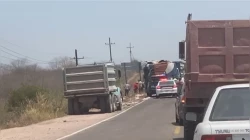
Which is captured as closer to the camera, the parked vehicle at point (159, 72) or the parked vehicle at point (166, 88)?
the parked vehicle at point (166, 88)

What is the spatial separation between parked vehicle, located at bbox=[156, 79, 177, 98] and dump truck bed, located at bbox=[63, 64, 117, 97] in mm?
17598

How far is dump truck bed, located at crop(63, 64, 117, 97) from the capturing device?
32250 mm

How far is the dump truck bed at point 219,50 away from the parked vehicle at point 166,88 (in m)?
36.3

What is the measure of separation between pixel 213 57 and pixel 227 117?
604 cm

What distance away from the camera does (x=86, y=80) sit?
32.6 m

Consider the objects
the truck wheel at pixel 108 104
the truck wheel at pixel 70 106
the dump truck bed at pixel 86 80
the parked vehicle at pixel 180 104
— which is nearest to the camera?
the parked vehicle at pixel 180 104

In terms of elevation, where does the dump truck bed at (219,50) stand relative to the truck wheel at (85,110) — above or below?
above

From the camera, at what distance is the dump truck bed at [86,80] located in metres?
32.2

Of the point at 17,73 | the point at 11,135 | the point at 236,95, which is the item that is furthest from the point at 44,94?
the point at 17,73

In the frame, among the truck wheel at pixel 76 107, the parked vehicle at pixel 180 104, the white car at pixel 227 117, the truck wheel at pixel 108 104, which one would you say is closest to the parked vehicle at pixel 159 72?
the truck wheel at pixel 76 107

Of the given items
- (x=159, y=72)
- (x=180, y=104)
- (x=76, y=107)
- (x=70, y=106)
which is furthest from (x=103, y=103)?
(x=159, y=72)

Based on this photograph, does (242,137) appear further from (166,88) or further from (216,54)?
(166,88)

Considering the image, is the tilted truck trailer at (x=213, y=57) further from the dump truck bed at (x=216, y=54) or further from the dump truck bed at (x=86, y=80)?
the dump truck bed at (x=86, y=80)

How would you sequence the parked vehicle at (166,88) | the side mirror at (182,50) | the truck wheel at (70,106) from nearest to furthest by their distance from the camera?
the side mirror at (182,50)
the truck wheel at (70,106)
the parked vehicle at (166,88)
